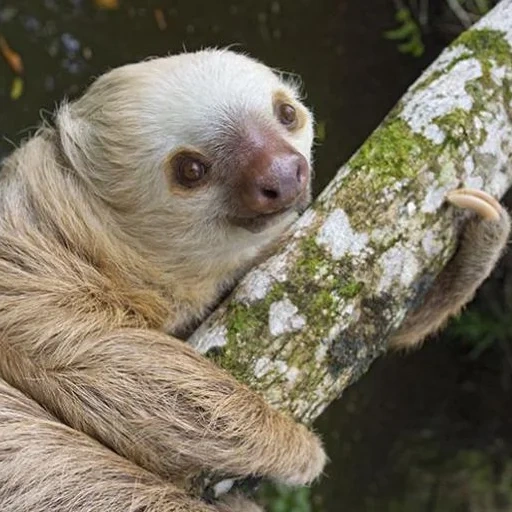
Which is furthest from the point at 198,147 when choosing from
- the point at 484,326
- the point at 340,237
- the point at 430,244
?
the point at 484,326

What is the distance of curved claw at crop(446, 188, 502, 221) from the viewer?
413cm

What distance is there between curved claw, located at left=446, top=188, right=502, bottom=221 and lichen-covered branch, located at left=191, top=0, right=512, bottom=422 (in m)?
0.05

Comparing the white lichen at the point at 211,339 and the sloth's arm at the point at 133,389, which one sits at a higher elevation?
the white lichen at the point at 211,339

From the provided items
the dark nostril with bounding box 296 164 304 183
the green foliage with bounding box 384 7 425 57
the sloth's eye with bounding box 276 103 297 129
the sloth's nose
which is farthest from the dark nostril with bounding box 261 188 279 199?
the green foliage with bounding box 384 7 425 57

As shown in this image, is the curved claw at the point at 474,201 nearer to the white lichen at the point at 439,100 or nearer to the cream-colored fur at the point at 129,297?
the white lichen at the point at 439,100

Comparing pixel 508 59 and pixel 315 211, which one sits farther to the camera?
pixel 508 59

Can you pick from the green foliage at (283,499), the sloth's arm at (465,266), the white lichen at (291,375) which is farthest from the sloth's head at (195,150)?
the green foliage at (283,499)

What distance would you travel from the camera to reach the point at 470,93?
14.5ft

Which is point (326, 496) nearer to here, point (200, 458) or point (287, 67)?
point (287, 67)

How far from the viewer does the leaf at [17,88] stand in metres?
7.21

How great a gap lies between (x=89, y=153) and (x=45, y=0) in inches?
146

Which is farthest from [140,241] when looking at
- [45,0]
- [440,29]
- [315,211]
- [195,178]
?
[440,29]

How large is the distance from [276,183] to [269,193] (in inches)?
2.3

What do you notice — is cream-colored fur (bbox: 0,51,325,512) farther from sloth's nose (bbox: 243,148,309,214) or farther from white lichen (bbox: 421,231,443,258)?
white lichen (bbox: 421,231,443,258)
